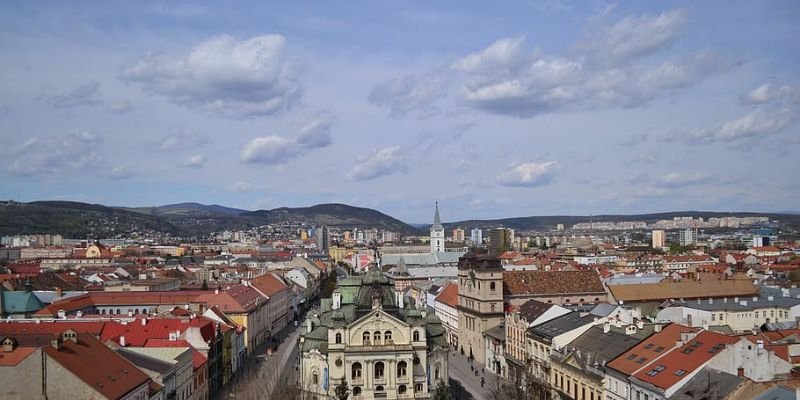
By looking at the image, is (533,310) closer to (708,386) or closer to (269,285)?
(708,386)

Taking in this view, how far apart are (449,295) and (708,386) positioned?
7729 cm

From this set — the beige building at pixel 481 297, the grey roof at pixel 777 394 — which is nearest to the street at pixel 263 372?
the beige building at pixel 481 297

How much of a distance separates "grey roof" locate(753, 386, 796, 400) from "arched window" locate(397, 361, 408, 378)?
1256 inches

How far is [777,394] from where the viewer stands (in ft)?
169

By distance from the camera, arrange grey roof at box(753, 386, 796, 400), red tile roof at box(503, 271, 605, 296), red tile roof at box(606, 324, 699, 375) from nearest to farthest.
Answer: grey roof at box(753, 386, 796, 400)
red tile roof at box(606, 324, 699, 375)
red tile roof at box(503, 271, 605, 296)

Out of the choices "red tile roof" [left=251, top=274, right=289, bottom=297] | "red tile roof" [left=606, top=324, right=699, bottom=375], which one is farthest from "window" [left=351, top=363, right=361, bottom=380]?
"red tile roof" [left=251, top=274, right=289, bottom=297]

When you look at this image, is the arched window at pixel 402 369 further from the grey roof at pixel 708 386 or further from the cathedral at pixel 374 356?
the grey roof at pixel 708 386

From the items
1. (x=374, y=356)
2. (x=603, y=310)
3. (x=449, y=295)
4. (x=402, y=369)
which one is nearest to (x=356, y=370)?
(x=374, y=356)

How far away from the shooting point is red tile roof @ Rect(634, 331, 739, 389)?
58.8 meters

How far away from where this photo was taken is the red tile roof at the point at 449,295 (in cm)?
12672

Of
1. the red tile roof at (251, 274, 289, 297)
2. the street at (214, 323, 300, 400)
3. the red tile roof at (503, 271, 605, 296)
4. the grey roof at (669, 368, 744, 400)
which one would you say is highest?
the red tile roof at (503, 271, 605, 296)

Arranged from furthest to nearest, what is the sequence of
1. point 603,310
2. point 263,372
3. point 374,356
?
point 263,372
point 603,310
point 374,356

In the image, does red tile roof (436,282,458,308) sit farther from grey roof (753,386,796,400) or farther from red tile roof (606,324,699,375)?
grey roof (753,386,796,400)

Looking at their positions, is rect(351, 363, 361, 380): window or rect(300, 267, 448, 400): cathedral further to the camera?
rect(351, 363, 361, 380): window
